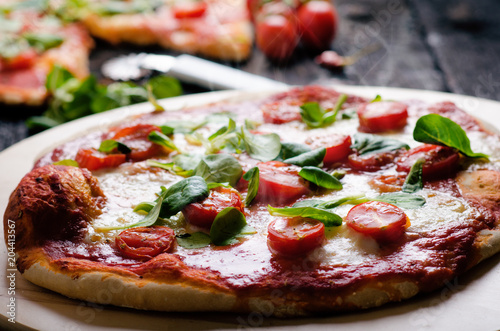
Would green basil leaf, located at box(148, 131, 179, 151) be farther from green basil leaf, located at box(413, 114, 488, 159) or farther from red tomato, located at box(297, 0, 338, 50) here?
red tomato, located at box(297, 0, 338, 50)

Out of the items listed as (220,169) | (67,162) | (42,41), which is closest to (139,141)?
(67,162)

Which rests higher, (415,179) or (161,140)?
(161,140)

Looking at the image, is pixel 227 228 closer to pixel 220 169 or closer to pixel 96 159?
pixel 220 169

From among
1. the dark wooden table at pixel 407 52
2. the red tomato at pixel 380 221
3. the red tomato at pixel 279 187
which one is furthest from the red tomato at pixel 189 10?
the red tomato at pixel 380 221

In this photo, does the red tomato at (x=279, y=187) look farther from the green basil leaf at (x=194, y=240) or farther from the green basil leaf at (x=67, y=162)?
the green basil leaf at (x=67, y=162)

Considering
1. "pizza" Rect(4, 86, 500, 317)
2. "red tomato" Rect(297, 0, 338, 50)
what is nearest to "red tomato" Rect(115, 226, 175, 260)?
"pizza" Rect(4, 86, 500, 317)

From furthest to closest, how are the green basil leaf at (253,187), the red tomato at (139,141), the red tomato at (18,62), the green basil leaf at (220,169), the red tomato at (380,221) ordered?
the red tomato at (18,62) < the red tomato at (139,141) < the green basil leaf at (220,169) < the green basil leaf at (253,187) < the red tomato at (380,221)
